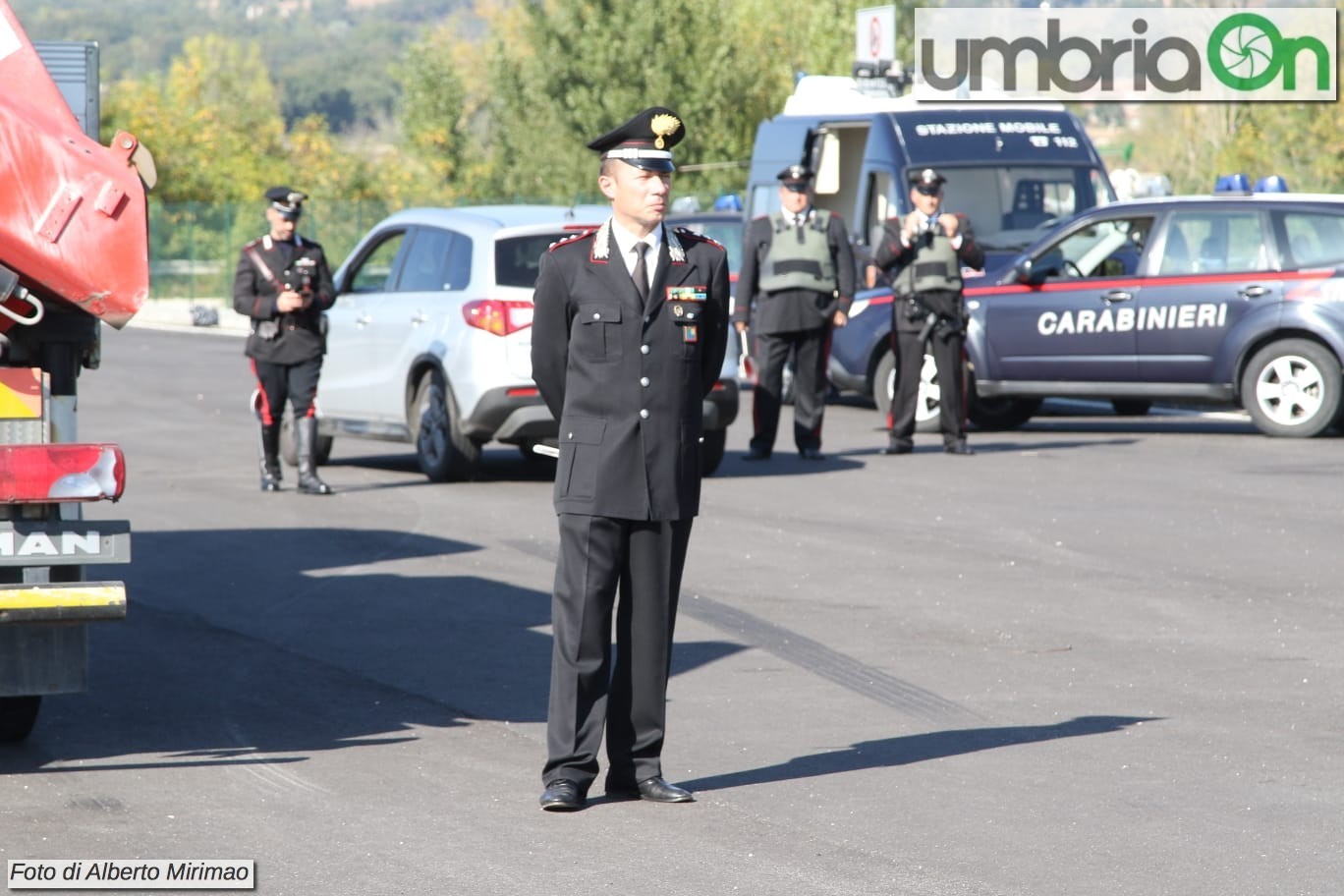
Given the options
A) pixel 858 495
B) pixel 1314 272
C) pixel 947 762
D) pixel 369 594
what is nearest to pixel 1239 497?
pixel 858 495

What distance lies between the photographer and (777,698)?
25.1 feet

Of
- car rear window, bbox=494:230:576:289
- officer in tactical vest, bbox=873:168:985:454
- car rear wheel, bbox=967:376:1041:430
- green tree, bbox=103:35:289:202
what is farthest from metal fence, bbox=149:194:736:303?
car rear window, bbox=494:230:576:289

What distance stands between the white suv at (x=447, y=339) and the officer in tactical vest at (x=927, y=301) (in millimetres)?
1903

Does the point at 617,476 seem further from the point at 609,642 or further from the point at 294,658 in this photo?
the point at 294,658

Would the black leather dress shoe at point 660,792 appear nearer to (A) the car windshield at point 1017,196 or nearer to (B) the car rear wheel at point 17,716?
(B) the car rear wheel at point 17,716

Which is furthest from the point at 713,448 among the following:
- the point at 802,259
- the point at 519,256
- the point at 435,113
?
→ the point at 435,113

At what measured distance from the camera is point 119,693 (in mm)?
7719

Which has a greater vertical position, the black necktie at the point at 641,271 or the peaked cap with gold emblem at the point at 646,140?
the peaked cap with gold emblem at the point at 646,140

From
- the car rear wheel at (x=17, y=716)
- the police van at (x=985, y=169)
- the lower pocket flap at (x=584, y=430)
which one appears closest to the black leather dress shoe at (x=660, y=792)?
the lower pocket flap at (x=584, y=430)

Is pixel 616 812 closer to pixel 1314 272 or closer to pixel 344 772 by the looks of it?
pixel 344 772

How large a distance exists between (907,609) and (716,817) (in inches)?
141

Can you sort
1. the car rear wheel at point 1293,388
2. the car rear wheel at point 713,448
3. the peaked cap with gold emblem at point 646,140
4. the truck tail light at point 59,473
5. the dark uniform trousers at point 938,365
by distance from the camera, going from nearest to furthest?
the truck tail light at point 59,473 → the peaked cap with gold emblem at point 646,140 → the car rear wheel at point 713,448 → the dark uniform trousers at point 938,365 → the car rear wheel at point 1293,388

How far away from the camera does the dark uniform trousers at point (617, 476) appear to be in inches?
239

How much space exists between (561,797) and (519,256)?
8082mm
